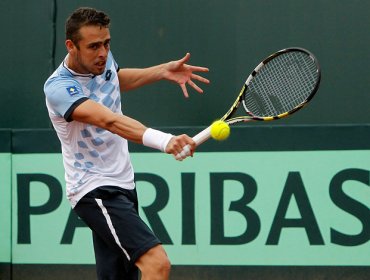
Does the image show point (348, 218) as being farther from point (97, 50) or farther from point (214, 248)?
point (97, 50)

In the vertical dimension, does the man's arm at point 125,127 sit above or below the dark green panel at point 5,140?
above

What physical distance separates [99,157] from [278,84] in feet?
3.82

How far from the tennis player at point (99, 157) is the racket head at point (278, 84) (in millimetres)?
744

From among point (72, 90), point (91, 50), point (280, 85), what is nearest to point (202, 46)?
point (280, 85)

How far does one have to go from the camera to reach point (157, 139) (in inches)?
171

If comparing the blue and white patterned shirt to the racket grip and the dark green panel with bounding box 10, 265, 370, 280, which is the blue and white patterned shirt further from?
the dark green panel with bounding box 10, 265, 370, 280

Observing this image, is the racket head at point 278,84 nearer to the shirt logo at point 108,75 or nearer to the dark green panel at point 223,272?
the shirt logo at point 108,75

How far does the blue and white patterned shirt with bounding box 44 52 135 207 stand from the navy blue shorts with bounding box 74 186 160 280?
6cm

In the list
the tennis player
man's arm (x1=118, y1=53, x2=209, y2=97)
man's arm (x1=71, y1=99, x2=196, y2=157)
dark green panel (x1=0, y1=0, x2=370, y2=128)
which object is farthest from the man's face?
dark green panel (x1=0, y1=0, x2=370, y2=128)

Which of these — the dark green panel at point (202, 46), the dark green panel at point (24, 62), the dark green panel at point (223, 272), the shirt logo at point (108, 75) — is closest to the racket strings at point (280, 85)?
the shirt logo at point (108, 75)

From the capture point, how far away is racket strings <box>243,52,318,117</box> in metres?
5.27

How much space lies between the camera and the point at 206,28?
279 inches

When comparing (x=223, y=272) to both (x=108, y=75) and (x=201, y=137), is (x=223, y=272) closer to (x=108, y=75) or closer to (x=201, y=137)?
(x=108, y=75)

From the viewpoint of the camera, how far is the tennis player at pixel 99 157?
4.73m
